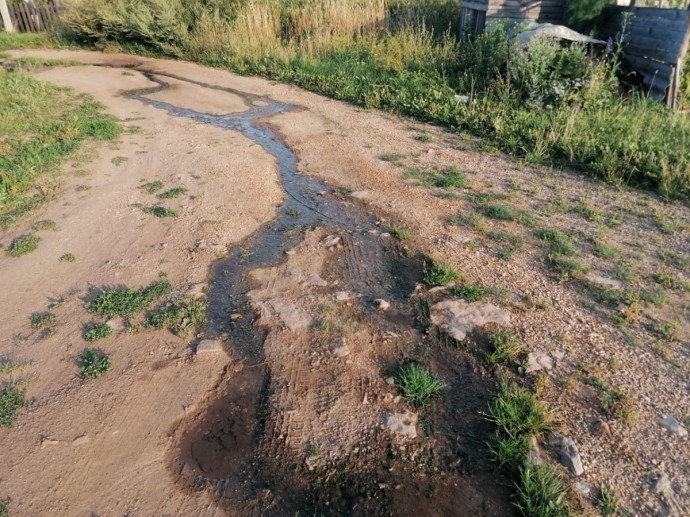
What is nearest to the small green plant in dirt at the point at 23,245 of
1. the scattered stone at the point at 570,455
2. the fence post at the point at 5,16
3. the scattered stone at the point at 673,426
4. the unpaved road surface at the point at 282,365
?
the unpaved road surface at the point at 282,365

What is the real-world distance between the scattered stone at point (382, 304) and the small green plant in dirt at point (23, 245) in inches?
135

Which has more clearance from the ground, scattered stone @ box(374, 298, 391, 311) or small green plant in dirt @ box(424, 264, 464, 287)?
small green plant in dirt @ box(424, 264, 464, 287)

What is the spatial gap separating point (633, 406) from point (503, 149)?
4655 millimetres

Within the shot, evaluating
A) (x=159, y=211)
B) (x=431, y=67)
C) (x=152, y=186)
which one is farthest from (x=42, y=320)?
(x=431, y=67)

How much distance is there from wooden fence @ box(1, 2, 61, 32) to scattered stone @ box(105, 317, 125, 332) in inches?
680

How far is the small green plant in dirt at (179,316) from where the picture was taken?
3879mm

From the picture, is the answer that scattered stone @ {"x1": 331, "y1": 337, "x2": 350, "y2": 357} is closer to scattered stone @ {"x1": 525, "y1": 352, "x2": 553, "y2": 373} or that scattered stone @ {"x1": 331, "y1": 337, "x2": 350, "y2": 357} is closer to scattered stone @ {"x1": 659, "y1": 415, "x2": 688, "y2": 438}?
scattered stone @ {"x1": 525, "y1": 352, "x2": 553, "y2": 373}

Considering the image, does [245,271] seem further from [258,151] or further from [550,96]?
[550,96]

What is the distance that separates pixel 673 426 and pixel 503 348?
3.46 feet

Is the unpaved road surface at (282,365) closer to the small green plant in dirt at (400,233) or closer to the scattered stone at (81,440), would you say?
the scattered stone at (81,440)

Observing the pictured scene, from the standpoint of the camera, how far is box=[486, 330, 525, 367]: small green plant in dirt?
3471mm

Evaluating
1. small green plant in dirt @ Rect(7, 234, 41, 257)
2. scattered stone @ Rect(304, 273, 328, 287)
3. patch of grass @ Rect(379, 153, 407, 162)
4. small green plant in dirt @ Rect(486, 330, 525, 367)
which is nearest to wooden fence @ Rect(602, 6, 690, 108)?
patch of grass @ Rect(379, 153, 407, 162)

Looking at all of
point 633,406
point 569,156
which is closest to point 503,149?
point 569,156

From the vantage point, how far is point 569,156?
21.4 ft
